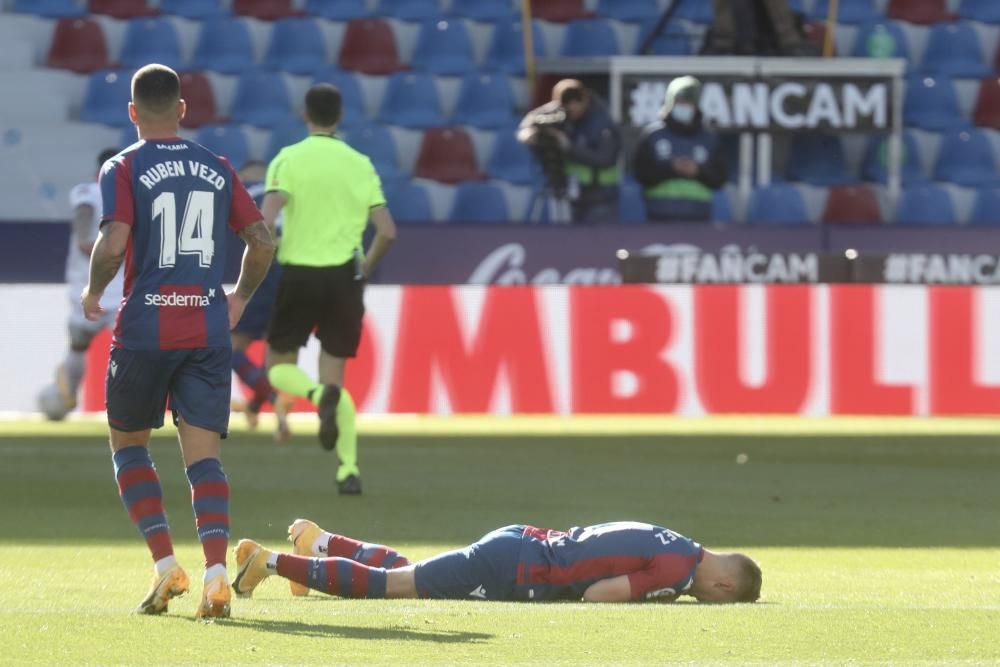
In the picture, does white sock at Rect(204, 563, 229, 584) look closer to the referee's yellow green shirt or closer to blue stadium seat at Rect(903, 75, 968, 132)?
the referee's yellow green shirt

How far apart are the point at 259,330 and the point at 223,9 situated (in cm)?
770

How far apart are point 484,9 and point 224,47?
8.57 feet

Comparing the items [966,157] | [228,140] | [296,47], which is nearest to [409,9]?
[296,47]

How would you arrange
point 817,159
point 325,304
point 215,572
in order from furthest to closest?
point 817,159 → point 325,304 → point 215,572

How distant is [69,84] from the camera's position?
66.0ft

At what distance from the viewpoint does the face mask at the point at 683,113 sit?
1695 cm

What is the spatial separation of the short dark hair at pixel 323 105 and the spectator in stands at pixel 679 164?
22.3ft

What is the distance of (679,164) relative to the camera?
17047 millimetres

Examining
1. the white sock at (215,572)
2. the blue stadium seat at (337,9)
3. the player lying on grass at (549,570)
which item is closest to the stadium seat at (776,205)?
the blue stadium seat at (337,9)

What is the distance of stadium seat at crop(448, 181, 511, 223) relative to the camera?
19.0 meters

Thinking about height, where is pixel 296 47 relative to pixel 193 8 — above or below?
below

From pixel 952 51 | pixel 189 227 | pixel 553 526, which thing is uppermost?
pixel 952 51

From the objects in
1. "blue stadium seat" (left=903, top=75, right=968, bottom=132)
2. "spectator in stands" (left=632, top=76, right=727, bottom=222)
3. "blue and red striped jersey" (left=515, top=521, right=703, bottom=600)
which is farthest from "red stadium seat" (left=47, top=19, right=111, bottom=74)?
"blue and red striped jersey" (left=515, top=521, right=703, bottom=600)

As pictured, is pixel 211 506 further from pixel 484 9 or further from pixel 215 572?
pixel 484 9
